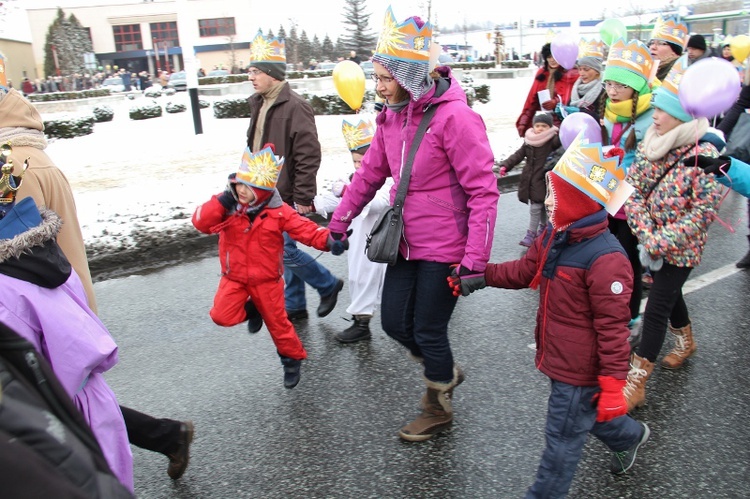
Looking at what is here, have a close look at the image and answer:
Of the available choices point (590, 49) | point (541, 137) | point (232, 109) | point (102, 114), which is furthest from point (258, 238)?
point (102, 114)

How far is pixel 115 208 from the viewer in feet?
26.6

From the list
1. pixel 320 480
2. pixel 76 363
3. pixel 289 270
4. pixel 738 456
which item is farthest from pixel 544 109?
pixel 76 363

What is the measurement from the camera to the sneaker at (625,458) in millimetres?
2995

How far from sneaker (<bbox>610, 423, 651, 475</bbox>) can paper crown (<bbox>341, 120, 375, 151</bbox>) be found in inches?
103

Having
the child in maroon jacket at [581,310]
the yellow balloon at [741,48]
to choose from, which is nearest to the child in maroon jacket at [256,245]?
the child in maroon jacket at [581,310]

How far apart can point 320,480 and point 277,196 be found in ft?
5.60

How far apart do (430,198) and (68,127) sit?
51.8 feet

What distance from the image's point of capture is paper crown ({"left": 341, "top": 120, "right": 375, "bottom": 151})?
4.58 meters

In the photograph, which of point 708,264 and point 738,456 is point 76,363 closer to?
point 738,456

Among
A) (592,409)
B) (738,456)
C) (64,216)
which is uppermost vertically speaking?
(64,216)

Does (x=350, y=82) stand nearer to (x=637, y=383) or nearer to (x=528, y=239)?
(x=528, y=239)

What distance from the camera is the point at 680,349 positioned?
4.09 meters

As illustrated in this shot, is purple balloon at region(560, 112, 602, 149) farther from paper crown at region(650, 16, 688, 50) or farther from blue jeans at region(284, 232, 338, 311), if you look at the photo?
paper crown at region(650, 16, 688, 50)

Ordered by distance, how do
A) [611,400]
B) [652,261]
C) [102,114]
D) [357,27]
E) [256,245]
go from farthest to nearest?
[357,27] < [102,114] < [256,245] < [652,261] < [611,400]
